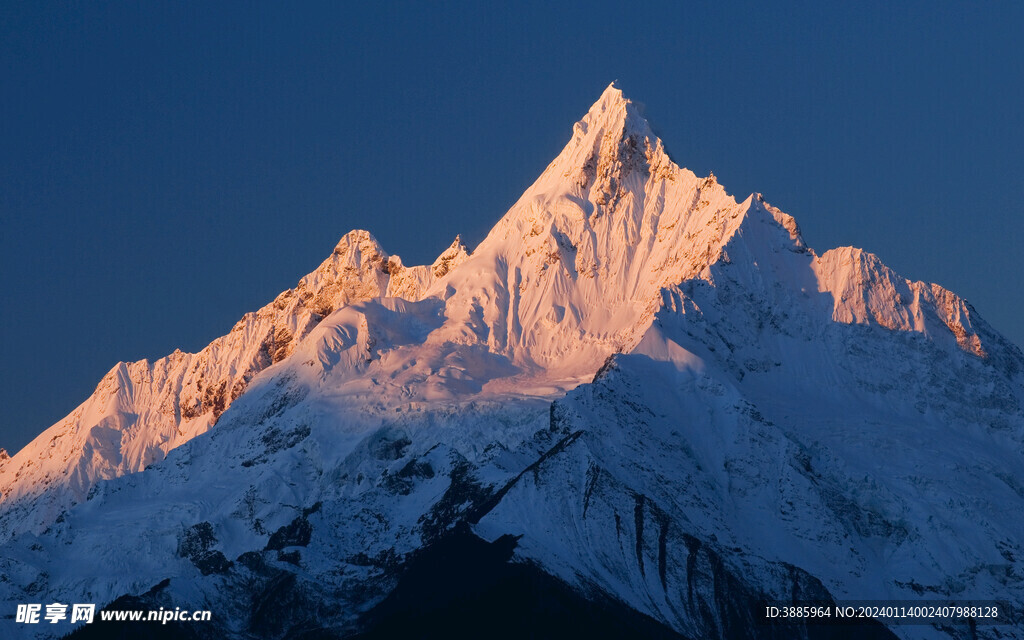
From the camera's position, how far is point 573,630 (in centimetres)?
19975

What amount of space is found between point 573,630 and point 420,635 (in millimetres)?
12645

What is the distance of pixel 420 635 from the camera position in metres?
200

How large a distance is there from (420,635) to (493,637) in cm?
626

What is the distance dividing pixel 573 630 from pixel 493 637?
6.77m

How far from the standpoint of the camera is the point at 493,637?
198 m
